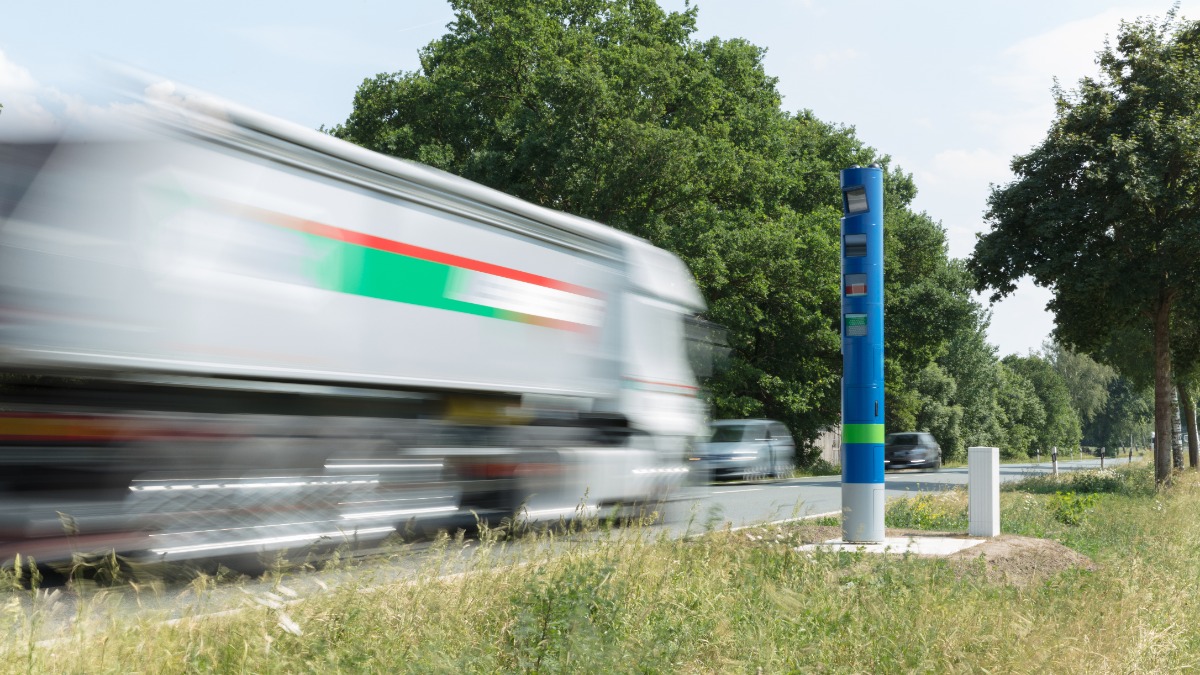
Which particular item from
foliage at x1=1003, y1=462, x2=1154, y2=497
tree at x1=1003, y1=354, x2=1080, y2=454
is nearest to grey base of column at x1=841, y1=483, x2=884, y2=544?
foliage at x1=1003, y1=462, x2=1154, y2=497

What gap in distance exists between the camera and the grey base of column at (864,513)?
10.6 meters

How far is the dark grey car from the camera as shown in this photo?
129 ft

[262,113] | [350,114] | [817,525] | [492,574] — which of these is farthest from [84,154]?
[350,114]

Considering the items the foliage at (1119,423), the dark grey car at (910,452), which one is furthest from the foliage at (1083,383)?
the dark grey car at (910,452)

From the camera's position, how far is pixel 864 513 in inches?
418

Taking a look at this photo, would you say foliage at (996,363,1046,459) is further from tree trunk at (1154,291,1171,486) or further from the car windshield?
the car windshield

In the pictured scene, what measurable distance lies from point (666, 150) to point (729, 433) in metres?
8.20

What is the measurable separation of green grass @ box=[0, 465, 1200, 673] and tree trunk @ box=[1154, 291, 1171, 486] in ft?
55.1

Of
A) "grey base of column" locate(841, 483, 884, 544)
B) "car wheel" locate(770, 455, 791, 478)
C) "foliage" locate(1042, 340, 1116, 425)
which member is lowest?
"car wheel" locate(770, 455, 791, 478)

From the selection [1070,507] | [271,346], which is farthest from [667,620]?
[1070,507]

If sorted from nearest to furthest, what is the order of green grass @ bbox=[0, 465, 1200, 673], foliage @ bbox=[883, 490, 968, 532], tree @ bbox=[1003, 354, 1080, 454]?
green grass @ bbox=[0, 465, 1200, 673] → foliage @ bbox=[883, 490, 968, 532] → tree @ bbox=[1003, 354, 1080, 454]

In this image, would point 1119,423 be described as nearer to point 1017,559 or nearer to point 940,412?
point 940,412

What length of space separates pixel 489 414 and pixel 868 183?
15.5ft

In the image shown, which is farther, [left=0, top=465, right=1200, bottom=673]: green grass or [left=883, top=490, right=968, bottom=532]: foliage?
[left=883, top=490, right=968, bottom=532]: foliage
